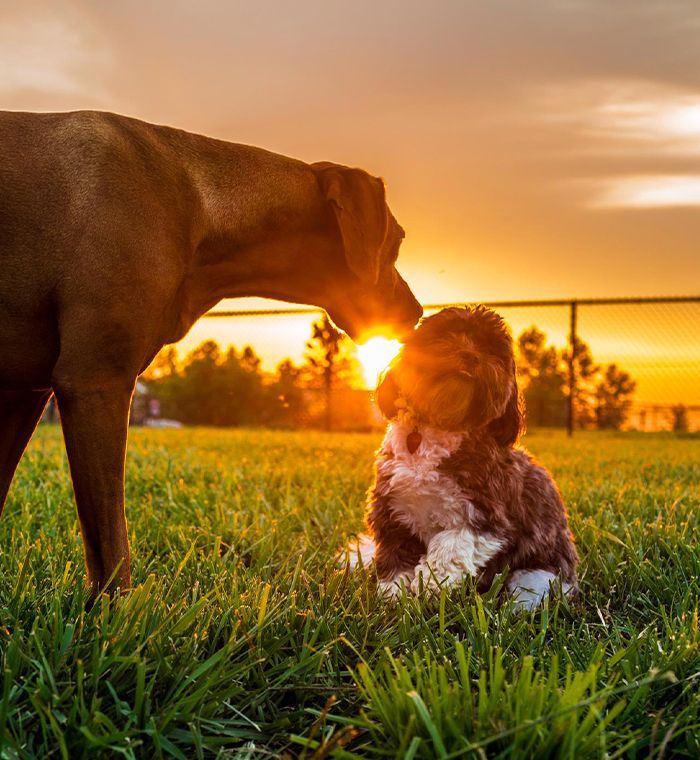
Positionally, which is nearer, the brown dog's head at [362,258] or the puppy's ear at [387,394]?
the brown dog's head at [362,258]

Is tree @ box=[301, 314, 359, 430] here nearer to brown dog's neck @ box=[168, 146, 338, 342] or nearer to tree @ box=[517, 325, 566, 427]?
tree @ box=[517, 325, 566, 427]

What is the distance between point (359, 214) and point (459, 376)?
2.38ft

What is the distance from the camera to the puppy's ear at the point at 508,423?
3.22 metres

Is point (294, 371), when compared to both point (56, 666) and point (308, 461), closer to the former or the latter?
point (308, 461)

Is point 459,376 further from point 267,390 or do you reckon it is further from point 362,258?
point 267,390

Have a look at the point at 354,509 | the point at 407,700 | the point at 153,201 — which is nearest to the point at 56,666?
the point at 407,700

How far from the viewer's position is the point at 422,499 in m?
3.15

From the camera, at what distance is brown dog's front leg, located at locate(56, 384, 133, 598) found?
2.33 m

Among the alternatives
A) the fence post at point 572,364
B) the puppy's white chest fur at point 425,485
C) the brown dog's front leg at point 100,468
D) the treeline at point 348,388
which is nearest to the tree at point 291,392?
the treeline at point 348,388

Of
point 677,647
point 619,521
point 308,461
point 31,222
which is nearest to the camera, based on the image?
point 677,647

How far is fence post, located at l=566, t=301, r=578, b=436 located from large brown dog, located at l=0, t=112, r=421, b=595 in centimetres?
1075

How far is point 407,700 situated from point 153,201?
66.0 inches

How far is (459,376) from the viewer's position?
3.03 metres

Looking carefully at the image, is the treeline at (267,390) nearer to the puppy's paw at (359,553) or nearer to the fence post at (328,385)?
the fence post at (328,385)
